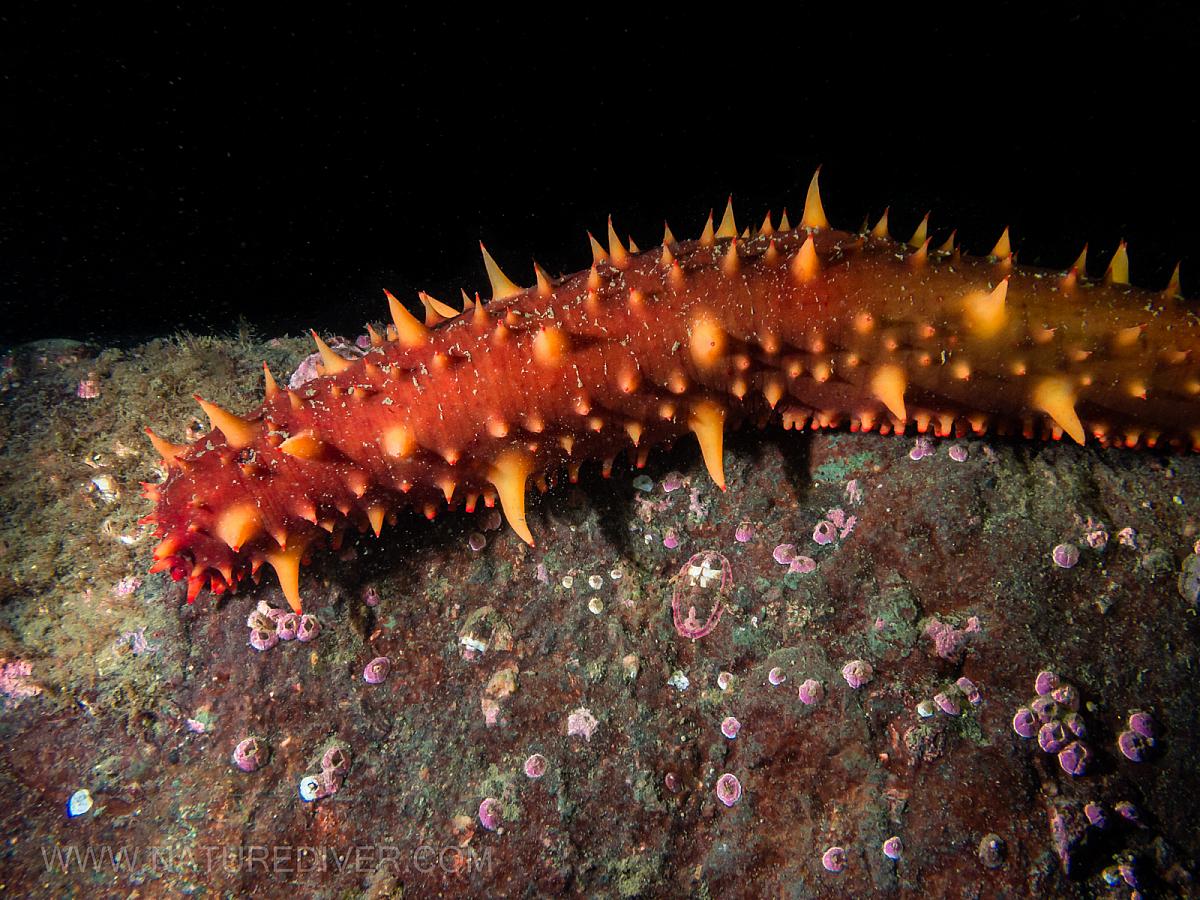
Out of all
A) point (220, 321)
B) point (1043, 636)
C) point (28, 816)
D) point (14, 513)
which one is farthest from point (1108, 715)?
point (220, 321)

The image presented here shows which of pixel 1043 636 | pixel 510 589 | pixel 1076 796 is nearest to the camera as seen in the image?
pixel 1076 796

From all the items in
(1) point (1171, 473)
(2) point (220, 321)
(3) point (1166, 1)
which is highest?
(3) point (1166, 1)

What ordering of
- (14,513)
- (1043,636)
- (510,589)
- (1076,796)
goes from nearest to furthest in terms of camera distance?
(1076,796) < (1043,636) < (510,589) < (14,513)

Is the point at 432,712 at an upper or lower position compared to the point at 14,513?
lower

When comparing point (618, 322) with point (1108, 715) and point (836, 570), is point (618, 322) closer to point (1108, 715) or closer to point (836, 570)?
point (836, 570)

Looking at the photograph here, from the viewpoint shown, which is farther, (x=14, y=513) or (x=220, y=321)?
(x=220, y=321)

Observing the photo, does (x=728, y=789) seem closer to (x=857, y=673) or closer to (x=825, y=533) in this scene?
(x=857, y=673)

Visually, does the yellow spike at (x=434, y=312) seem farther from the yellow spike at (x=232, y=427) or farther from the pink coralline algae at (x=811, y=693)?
the pink coralline algae at (x=811, y=693)

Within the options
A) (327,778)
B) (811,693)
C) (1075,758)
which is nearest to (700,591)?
(811,693)
